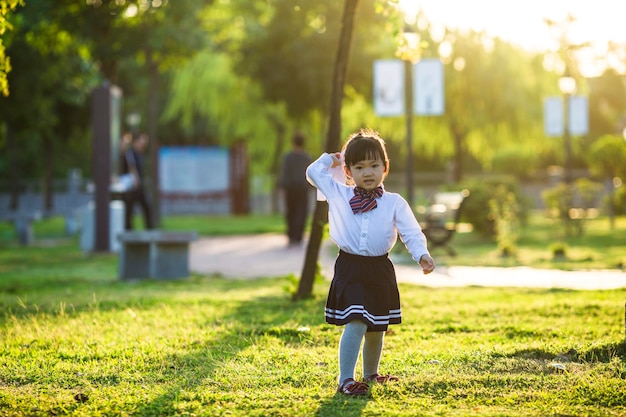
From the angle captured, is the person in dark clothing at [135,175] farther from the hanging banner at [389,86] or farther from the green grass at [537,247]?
the hanging banner at [389,86]

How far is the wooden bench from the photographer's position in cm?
1272

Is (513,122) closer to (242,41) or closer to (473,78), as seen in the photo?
(473,78)

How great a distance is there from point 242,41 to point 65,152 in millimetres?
24766

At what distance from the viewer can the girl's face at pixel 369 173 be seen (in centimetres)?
545

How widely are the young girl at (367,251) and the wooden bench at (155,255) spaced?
7.40m

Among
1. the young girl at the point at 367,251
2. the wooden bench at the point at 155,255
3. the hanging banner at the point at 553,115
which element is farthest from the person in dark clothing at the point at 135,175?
the young girl at the point at 367,251

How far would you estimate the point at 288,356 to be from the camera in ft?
20.5

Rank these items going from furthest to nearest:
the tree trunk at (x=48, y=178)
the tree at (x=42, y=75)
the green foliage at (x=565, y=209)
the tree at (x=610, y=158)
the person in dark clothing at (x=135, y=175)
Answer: the tree trunk at (x=48, y=178)
the tree at (x=610, y=158)
the green foliage at (x=565, y=209)
the person in dark clothing at (x=135, y=175)
the tree at (x=42, y=75)

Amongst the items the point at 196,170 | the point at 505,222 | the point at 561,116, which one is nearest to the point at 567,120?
the point at 561,116

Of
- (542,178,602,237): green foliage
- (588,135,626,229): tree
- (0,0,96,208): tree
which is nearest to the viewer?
(0,0,96,208): tree

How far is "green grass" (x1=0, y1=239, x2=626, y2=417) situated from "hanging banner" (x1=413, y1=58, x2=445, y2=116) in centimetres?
776

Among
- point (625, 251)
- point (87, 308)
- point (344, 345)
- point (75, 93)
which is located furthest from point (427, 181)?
point (344, 345)

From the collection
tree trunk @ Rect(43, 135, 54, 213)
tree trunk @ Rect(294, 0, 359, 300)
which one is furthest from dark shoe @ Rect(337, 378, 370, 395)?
tree trunk @ Rect(43, 135, 54, 213)

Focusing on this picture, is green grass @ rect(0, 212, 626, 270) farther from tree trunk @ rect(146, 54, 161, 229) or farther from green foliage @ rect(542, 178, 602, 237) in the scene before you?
tree trunk @ rect(146, 54, 161, 229)
